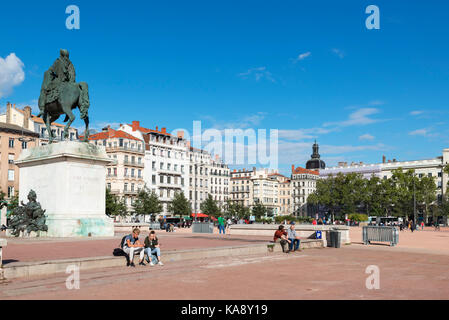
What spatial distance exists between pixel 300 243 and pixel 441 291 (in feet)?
33.7

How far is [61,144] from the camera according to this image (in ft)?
69.7

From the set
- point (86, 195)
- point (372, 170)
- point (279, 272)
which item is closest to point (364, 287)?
point (279, 272)

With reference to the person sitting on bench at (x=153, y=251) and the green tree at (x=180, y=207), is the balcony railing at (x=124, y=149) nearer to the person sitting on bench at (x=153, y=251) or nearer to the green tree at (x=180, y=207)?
the green tree at (x=180, y=207)

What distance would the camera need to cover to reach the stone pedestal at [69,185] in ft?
68.1

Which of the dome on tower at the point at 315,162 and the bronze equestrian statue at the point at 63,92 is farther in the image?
the dome on tower at the point at 315,162

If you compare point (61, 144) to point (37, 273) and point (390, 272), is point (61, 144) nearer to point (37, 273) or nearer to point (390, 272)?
point (37, 273)

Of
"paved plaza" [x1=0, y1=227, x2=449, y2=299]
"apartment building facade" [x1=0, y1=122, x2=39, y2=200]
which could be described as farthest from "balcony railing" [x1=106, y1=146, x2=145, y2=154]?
"paved plaza" [x1=0, y1=227, x2=449, y2=299]

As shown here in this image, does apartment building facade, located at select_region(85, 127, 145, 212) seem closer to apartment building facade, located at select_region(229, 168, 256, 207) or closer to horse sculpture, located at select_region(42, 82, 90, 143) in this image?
apartment building facade, located at select_region(229, 168, 256, 207)

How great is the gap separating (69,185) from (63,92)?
4362 millimetres

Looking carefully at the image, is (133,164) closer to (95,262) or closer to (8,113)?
(8,113)

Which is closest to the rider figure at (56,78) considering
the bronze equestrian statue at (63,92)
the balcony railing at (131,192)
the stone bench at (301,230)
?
the bronze equestrian statue at (63,92)

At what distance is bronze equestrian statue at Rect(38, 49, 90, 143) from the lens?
71.9 feet

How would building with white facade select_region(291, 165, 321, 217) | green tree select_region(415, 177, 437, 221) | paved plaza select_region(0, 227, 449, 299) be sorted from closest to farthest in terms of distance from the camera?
1. paved plaza select_region(0, 227, 449, 299)
2. green tree select_region(415, 177, 437, 221)
3. building with white facade select_region(291, 165, 321, 217)

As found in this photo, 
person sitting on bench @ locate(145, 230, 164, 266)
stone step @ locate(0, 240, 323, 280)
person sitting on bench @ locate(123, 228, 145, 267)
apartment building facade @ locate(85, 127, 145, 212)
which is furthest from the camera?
apartment building facade @ locate(85, 127, 145, 212)
